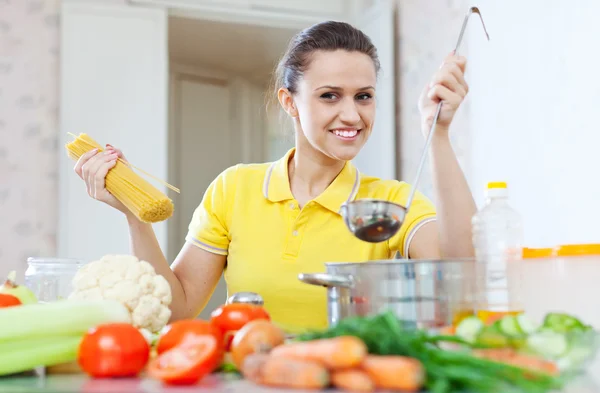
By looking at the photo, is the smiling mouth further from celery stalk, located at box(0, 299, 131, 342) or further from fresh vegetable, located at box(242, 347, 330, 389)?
fresh vegetable, located at box(242, 347, 330, 389)

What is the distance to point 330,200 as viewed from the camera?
1.57 meters

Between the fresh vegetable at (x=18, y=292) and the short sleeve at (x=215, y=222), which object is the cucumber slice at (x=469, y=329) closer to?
the fresh vegetable at (x=18, y=292)

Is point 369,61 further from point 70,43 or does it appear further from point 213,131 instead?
point 213,131

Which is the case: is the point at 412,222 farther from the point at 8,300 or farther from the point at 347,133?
the point at 8,300

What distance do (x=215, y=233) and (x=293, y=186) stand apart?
0.72 feet

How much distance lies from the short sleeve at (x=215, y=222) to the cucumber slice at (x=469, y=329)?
0.94 meters

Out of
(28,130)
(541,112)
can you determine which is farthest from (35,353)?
(28,130)

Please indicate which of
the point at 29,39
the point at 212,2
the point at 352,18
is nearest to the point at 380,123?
the point at 352,18

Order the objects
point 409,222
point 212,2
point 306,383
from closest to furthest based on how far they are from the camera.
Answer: point 306,383 → point 409,222 → point 212,2

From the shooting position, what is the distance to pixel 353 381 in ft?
1.98

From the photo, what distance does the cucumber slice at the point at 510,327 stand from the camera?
685mm

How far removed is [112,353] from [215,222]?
0.92m

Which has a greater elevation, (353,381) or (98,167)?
(98,167)

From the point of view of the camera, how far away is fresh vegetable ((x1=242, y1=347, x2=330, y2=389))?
2.00ft
